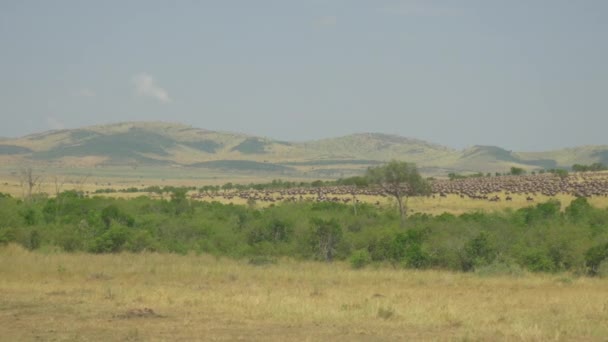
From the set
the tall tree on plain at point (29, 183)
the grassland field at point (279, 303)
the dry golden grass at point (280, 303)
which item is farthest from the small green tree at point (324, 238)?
the tall tree on plain at point (29, 183)

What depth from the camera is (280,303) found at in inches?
666

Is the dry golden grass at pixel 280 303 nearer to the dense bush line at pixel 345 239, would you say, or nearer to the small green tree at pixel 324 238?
the dense bush line at pixel 345 239

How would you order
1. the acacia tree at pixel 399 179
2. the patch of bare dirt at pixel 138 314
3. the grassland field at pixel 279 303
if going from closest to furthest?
the grassland field at pixel 279 303 < the patch of bare dirt at pixel 138 314 < the acacia tree at pixel 399 179

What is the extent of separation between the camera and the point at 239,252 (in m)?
31.6

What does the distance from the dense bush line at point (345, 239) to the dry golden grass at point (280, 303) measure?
307 centimetres

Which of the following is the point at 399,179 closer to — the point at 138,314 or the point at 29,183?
the point at 138,314

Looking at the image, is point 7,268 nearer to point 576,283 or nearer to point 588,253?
point 576,283

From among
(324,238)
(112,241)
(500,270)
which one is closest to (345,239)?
(324,238)

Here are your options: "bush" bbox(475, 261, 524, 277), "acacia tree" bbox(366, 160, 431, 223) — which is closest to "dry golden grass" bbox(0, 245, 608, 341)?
"bush" bbox(475, 261, 524, 277)

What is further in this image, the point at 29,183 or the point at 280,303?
the point at 29,183

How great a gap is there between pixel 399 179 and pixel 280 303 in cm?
3774

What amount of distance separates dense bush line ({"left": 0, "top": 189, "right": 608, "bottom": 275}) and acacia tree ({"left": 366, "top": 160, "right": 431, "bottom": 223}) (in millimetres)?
11261

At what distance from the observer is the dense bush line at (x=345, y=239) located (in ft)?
90.7

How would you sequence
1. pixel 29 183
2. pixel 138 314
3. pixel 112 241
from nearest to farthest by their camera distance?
pixel 138 314
pixel 112 241
pixel 29 183
